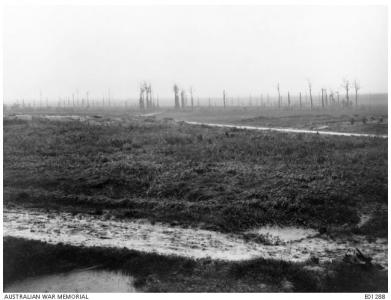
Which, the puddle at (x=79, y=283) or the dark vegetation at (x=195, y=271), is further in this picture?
the puddle at (x=79, y=283)

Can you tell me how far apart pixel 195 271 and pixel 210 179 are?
6.31 metres

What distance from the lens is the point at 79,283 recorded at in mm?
8422

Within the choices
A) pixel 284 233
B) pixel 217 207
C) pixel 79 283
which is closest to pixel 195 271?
pixel 79 283

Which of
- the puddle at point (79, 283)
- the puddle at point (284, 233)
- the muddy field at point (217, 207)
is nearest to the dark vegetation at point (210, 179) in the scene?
the muddy field at point (217, 207)

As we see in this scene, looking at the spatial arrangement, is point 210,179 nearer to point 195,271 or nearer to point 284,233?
point 284,233

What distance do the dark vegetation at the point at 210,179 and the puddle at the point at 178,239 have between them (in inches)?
24.0

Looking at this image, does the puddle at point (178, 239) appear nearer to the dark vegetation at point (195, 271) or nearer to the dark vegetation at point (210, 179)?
the dark vegetation at point (195, 271)

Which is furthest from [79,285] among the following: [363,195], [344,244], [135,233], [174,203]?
[363,195]

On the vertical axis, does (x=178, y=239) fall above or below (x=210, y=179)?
below

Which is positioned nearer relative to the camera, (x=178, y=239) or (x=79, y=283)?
(x=79, y=283)

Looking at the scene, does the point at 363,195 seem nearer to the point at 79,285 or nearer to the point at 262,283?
the point at 262,283

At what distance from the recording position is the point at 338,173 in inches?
559

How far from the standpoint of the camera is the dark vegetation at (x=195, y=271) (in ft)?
26.1

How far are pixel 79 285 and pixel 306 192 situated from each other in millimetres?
7333
